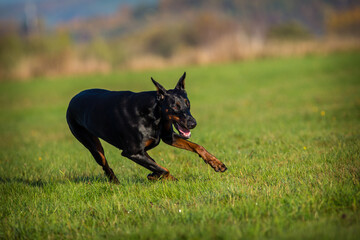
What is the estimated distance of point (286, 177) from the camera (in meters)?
4.67

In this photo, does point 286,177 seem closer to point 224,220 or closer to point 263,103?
point 224,220

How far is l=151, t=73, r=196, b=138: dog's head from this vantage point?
15.6 feet

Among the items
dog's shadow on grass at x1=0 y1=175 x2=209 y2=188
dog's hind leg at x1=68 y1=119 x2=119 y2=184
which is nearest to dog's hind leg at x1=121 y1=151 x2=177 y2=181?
dog's shadow on grass at x1=0 y1=175 x2=209 y2=188

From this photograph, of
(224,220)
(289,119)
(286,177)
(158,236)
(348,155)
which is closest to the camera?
(158,236)

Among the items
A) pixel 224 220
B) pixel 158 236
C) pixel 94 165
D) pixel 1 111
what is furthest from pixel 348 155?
pixel 1 111

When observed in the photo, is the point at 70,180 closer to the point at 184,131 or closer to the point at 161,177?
the point at 161,177

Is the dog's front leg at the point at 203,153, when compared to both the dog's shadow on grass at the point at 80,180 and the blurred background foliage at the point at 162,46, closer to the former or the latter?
the dog's shadow on grass at the point at 80,180

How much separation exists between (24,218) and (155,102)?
190 centimetres

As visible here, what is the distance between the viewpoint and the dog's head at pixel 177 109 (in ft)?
15.6

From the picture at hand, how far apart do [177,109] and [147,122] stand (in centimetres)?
40

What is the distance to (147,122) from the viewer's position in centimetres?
490

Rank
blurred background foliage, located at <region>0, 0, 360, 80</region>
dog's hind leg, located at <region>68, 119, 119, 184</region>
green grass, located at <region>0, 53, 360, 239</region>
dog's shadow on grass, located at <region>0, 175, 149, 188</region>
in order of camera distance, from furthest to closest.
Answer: blurred background foliage, located at <region>0, 0, 360, 80</region>, dog's hind leg, located at <region>68, 119, 119, 184</region>, dog's shadow on grass, located at <region>0, 175, 149, 188</region>, green grass, located at <region>0, 53, 360, 239</region>

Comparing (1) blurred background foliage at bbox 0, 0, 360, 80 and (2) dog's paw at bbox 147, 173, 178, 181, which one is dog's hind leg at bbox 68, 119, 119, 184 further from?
(1) blurred background foliage at bbox 0, 0, 360, 80

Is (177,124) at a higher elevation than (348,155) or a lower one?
higher
